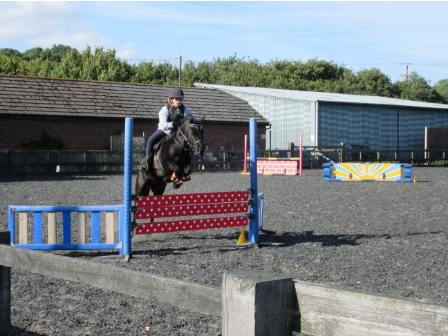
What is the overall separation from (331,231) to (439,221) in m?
2.52

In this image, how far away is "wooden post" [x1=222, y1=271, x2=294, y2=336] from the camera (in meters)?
2.00

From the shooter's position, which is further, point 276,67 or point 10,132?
point 276,67

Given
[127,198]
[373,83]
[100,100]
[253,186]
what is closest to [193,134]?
[253,186]

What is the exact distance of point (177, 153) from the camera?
831cm

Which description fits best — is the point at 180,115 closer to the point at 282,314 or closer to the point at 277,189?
the point at 282,314

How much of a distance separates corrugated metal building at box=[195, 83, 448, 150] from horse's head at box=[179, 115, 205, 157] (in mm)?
25048

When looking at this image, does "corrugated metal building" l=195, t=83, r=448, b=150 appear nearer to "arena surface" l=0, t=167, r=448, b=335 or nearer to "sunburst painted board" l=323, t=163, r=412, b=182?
"sunburst painted board" l=323, t=163, r=412, b=182

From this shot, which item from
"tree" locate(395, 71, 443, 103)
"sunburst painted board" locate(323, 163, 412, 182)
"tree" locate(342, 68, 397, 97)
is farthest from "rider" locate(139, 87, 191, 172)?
"tree" locate(395, 71, 443, 103)

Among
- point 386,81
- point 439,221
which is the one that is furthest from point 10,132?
point 386,81

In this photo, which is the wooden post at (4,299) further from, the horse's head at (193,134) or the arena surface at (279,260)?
the horse's head at (193,134)

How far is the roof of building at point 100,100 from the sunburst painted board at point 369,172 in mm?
9136

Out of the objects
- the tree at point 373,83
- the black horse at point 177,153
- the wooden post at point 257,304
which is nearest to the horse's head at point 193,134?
the black horse at point 177,153

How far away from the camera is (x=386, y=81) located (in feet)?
232

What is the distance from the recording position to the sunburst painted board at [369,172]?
1989 cm
